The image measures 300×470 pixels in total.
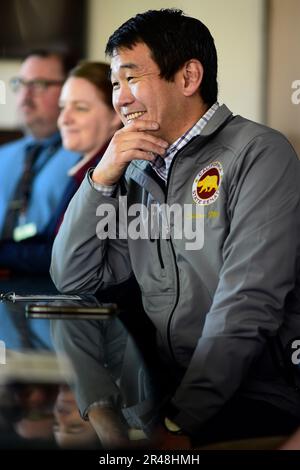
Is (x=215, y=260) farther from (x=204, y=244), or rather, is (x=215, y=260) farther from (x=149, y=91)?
(x=149, y=91)

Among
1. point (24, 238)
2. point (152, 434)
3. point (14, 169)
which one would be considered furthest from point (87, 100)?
point (152, 434)

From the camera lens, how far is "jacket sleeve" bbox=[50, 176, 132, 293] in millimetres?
1629

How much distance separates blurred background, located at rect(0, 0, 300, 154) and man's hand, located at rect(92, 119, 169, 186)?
1.48m

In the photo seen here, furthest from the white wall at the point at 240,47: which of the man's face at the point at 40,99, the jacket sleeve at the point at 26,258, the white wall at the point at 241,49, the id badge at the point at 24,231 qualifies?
the jacket sleeve at the point at 26,258

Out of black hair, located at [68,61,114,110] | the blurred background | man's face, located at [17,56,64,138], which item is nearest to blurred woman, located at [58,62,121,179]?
black hair, located at [68,61,114,110]

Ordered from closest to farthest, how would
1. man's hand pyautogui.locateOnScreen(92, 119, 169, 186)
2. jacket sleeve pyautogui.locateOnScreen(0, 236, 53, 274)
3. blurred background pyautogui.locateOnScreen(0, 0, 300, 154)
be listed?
1. man's hand pyautogui.locateOnScreen(92, 119, 169, 186)
2. jacket sleeve pyautogui.locateOnScreen(0, 236, 53, 274)
3. blurred background pyautogui.locateOnScreen(0, 0, 300, 154)

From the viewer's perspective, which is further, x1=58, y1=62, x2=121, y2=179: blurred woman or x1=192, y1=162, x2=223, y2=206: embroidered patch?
x1=58, y1=62, x2=121, y2=179: blurred woman

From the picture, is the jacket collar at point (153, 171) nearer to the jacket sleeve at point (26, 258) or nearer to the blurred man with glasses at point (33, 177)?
Answer: the blurred man with glasses at point (33, 177)

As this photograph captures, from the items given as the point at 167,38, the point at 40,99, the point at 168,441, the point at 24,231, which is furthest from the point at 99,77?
the point at 168,441

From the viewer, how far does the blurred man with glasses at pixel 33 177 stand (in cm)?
261

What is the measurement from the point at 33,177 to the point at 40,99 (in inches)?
19.5

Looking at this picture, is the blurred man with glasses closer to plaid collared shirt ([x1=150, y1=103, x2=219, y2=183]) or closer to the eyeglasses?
the eyeglasses

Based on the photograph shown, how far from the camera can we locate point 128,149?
1589 millimetres

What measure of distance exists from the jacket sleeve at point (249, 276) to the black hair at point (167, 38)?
28 centimetres
